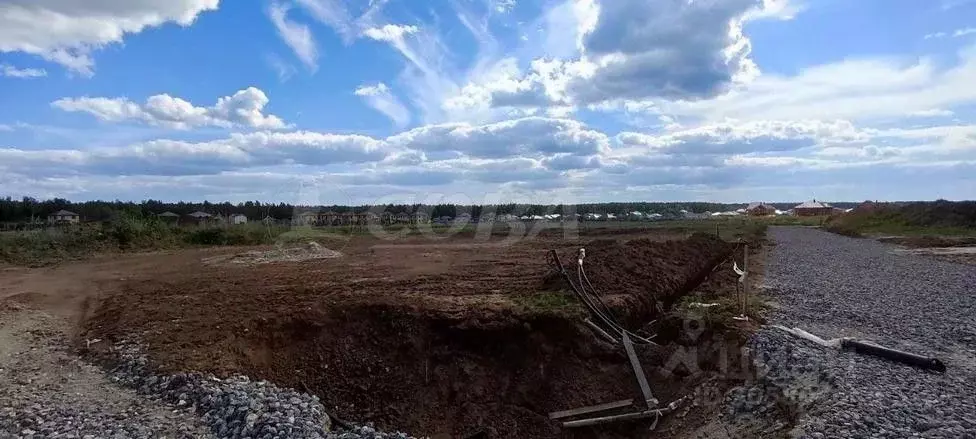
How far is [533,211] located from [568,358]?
83376 mm

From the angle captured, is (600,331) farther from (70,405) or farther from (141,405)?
(70,405)

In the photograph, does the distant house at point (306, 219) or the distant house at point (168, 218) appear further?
the distant house at point (306, 219)

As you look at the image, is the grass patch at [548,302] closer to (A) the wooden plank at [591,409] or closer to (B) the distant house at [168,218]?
(A) the wooden plank at [591,409]

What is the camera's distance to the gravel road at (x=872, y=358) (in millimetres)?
7438

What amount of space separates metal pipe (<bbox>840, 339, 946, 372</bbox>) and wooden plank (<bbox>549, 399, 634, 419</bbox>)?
11.9 feet

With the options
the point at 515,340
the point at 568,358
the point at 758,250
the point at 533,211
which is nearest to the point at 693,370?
the point at 568,358

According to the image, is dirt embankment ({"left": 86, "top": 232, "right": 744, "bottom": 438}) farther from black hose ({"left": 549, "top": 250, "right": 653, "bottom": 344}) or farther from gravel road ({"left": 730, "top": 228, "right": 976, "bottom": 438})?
gravel road ({"left": 730, "top": 228, "right": 976, "bottom": 438})

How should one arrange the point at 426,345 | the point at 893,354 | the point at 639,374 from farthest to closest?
the point at 426,345, the point at 639,374, the point at 893,354

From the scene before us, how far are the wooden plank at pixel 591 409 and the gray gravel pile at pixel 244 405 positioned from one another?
2.24 meters

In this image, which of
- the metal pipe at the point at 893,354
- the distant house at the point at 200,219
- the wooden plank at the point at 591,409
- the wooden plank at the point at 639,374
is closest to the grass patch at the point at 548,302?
the wooden plank at the point at 639,374

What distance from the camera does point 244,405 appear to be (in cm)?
888

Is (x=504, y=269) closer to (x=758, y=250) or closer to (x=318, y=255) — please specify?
(x=318, y=255)

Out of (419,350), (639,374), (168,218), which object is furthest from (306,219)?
(639,374)

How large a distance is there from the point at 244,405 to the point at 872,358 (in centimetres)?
902
